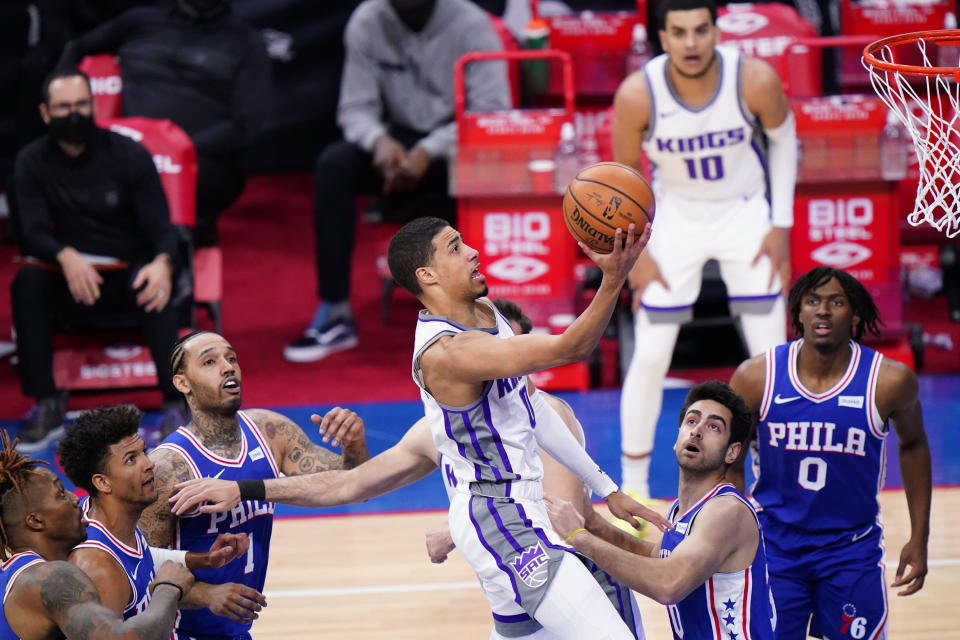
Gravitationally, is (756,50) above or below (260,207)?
above

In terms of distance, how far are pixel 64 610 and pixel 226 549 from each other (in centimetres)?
63

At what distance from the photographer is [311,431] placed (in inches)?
299

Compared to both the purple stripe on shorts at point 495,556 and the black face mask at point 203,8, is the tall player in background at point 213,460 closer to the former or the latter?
the purple stripe on shorts at point 495,556

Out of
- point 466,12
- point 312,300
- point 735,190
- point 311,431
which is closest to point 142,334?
point 311,431

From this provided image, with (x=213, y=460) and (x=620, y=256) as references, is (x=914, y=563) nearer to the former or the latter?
(x=620, y=256)

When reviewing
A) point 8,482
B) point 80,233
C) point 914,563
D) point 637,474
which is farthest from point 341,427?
point 80,233

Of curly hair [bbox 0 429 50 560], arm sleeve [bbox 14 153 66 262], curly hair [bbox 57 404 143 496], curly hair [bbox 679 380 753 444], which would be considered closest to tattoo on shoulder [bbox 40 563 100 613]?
curly hair [bbox 0 429 50 560]

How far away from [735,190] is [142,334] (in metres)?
3.43

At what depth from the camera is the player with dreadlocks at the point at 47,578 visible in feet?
12.0

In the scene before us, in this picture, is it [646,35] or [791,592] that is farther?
[646,35]

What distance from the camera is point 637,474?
21.1 ft

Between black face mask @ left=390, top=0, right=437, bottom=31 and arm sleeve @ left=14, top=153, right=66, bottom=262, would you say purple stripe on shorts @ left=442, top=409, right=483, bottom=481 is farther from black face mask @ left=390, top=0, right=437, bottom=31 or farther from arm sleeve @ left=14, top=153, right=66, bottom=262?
black face mask @ left=390, top=0, right=437, bottom=31

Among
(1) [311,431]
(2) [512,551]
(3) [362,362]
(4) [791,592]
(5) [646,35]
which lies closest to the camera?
(2) [512,551]

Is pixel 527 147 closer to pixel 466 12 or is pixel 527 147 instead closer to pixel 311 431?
pixel 466 12
